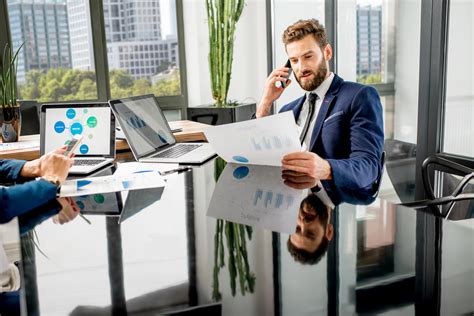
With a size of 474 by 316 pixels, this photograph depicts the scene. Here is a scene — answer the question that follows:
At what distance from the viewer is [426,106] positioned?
2365 millimetres

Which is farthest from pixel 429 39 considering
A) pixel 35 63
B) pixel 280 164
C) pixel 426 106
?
pixel 35 63

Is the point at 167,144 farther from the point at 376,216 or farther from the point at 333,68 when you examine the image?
the point at 333,68

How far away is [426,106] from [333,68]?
1.05 metres

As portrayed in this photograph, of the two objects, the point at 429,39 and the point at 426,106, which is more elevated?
the point at 429,39

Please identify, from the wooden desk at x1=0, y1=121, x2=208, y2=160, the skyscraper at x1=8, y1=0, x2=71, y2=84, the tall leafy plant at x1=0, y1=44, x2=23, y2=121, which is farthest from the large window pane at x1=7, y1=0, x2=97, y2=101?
the tall leafy plant at x1=0, y1=44, x2=23, y2=121

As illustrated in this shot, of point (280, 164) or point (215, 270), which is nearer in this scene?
point (215, 270)

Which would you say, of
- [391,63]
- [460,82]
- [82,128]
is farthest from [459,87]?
[82,128]

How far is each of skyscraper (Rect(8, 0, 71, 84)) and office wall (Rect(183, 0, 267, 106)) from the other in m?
1.07

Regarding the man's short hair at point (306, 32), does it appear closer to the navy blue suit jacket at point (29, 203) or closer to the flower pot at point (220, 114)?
the navy blue suit jacket at point (29, 203)

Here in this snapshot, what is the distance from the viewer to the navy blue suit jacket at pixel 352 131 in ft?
5.00

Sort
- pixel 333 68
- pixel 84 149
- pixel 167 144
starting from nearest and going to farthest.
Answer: pixel 84 149
pixel 167 144
pixel 333 68

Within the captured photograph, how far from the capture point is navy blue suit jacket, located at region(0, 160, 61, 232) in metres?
1.03

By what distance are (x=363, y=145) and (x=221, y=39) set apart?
2.41 meters

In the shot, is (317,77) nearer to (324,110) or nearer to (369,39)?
(324,110)
